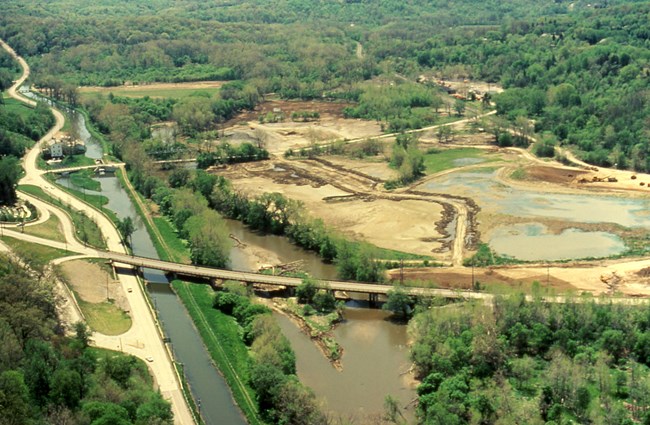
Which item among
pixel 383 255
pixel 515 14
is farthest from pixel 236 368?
pixel 515 14

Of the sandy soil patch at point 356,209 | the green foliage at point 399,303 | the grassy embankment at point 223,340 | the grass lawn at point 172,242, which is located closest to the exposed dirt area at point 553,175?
the sandy soil patch at point 356,209

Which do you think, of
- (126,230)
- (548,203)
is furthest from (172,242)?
(548,203)

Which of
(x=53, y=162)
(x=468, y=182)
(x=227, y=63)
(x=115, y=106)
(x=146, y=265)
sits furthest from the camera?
(x=227, y=63)

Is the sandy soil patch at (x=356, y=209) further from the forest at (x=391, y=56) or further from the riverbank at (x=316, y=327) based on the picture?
the forest at (x=391, y=56)

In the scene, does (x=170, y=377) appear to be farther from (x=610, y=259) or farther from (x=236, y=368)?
(x=610, y=259)

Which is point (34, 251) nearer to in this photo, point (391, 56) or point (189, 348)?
point (189, 348)

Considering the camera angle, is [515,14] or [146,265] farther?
[515,14]
